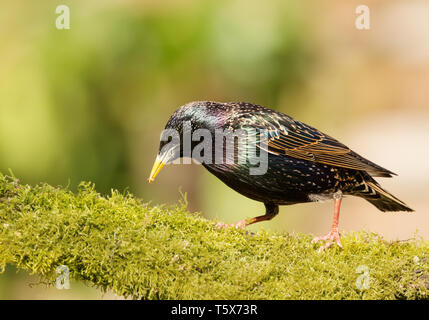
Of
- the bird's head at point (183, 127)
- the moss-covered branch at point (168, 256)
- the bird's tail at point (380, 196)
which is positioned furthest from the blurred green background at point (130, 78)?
the moss-covered branch at point (168, 256)

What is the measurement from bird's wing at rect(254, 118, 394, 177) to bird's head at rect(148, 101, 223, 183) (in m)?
0.47

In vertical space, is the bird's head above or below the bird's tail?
above

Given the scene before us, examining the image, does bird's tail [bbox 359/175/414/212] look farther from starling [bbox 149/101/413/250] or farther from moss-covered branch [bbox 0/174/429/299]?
moss-covered branch [bbox 0/174/429/299]

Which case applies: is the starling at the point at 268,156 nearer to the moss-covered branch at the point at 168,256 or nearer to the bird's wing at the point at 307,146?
the bird's wing at the point at 307,146

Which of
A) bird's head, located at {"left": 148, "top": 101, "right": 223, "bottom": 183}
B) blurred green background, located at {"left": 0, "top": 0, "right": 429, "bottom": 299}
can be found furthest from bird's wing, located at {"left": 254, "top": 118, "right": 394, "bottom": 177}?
blurred green background, located at {"left": 0, "top": 0, "right": 429, "bottom": 299}

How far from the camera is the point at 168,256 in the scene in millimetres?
3820

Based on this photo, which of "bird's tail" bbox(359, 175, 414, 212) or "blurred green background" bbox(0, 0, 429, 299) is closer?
"bird's tail" bbox(359, 175, 414, 212)

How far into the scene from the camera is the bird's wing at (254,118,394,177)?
16.1 feet

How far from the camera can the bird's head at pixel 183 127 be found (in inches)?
A: 192

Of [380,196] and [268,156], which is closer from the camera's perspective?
[268,156]

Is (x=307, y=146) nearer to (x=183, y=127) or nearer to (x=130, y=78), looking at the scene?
(x=183, y=127)

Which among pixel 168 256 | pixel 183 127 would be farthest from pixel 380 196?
Result: pixel 168 256

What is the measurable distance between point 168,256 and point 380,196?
2398mm
